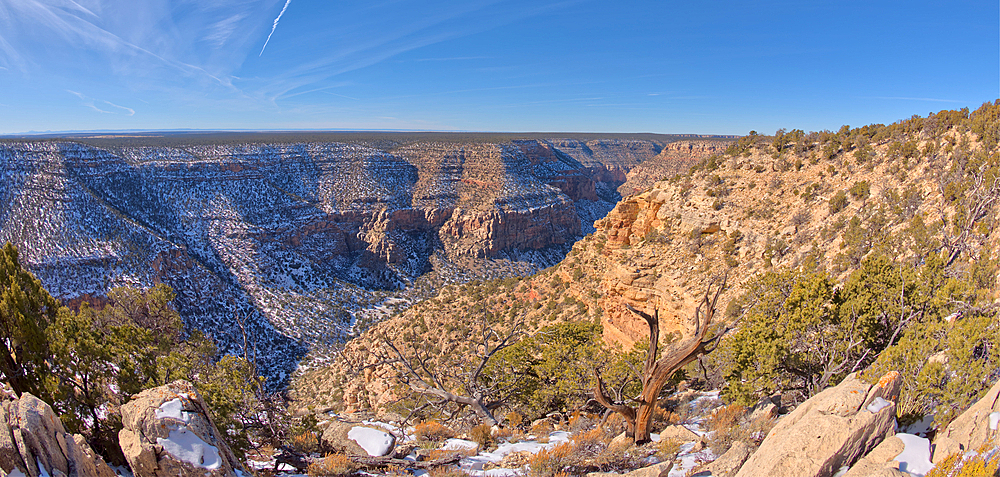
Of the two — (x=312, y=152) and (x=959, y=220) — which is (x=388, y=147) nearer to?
(x=312, y=152)

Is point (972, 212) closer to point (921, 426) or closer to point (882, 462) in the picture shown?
point (921, 426)

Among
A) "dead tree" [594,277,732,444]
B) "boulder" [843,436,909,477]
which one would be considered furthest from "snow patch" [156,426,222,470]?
"boulder" [843,436,909,477]

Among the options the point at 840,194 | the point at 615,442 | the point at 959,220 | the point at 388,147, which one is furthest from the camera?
the point at 388,147

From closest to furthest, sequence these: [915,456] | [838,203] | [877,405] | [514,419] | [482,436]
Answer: [915,456], [877,405], [482,436], [514,419], [838,203]

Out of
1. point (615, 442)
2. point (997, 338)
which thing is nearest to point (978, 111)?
point (997, 338)

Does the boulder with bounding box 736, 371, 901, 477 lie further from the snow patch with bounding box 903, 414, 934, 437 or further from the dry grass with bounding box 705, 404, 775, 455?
the dry grass with bounding box 705, 404, 775, 455

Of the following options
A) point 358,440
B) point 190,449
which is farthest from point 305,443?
point 190,449

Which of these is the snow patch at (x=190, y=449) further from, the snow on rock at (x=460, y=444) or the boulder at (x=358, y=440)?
the snow on rock at (x=460, y=444)
